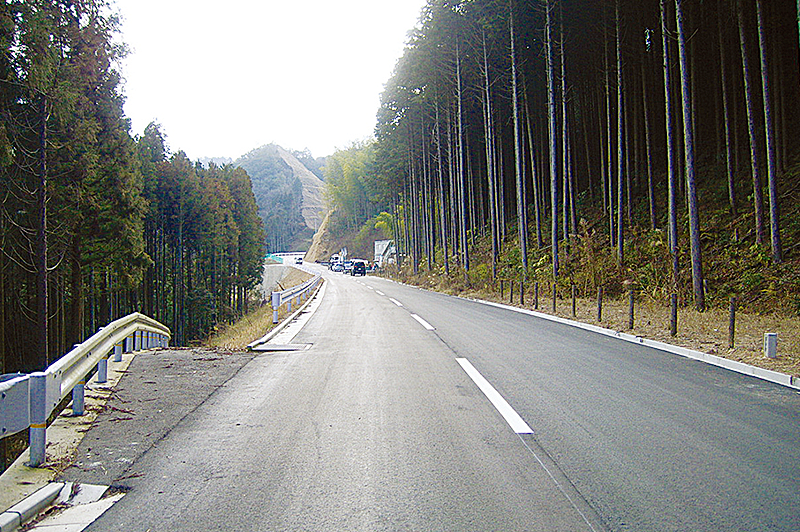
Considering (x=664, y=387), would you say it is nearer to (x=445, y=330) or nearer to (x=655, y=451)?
(x=655, y=451)

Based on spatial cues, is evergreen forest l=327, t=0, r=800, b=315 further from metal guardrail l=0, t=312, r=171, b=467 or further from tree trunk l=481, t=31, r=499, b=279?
metal guardrail l=0, t=312, r=171, b=467

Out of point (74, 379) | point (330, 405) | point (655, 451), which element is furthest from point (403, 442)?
point (74, 379)

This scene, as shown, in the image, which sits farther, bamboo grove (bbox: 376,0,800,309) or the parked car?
the parked car

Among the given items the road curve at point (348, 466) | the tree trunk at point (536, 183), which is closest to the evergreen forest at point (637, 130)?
the tree trunk at point (536, 183)

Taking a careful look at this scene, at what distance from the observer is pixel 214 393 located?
7465mm

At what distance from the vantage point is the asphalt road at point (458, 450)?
3682mm

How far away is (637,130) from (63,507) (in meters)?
32.5

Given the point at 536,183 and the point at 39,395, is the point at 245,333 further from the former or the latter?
the point at 536,183

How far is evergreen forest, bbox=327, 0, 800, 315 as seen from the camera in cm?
1745

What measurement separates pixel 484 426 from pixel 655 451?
→ 1555 millimetres

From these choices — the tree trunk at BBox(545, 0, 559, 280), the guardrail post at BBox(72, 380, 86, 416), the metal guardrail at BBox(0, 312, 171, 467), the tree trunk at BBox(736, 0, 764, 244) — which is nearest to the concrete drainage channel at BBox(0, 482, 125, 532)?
the metal guardrail at BBox(0, 312, 171, 467)

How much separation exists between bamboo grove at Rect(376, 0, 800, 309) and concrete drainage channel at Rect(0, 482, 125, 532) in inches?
630

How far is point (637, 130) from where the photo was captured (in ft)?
102

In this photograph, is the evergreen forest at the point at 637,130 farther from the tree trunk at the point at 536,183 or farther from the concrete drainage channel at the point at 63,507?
the concrete drainage channel at the point at 63,507
